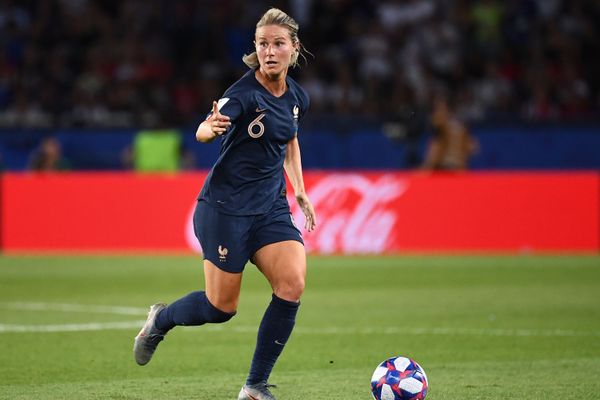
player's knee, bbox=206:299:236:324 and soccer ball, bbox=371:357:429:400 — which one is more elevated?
player's knee, bbox=206:299:236:324

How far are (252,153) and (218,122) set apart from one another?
58cm

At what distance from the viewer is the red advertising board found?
1888 cm

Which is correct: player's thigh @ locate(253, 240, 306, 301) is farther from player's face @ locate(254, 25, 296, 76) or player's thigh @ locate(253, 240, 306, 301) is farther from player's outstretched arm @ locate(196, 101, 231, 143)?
player's face @ locate(254, 25, 296, 76)

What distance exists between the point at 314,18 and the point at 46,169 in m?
6.41

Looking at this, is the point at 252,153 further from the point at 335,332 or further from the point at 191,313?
the point at 335,332

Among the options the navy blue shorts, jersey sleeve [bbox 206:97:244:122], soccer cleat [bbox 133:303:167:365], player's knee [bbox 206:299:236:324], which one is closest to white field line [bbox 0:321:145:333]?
soccer cleat [bbox 133:303:167:365]

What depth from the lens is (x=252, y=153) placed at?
713 cm

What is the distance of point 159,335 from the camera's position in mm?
7715

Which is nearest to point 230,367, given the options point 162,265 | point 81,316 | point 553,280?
point 81,316

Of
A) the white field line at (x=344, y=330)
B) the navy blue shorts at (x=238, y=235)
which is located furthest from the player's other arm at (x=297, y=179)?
the white field line at (x=344, y=330)

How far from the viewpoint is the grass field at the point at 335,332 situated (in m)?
7.88

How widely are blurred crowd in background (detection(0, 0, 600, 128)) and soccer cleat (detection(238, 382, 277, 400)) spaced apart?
15079 mm

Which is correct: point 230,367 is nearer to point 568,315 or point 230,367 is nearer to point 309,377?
point 309,377

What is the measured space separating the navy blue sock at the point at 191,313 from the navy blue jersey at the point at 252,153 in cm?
60
